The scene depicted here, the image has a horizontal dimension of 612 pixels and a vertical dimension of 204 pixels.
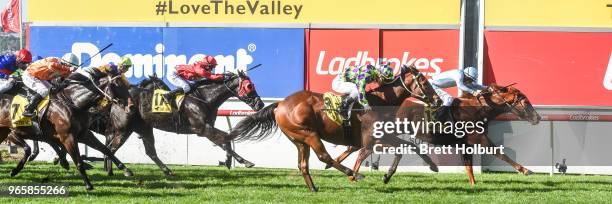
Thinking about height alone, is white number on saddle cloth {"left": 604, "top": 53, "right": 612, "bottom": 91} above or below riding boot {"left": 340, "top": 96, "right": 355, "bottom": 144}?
above

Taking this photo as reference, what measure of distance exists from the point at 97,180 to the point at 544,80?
7.55 metres

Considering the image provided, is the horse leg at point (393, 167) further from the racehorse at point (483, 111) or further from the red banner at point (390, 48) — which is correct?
the red banner at point (390, 48)

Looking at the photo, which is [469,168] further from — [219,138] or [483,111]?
[219,138]

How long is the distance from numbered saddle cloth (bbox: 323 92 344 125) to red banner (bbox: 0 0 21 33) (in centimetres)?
1042

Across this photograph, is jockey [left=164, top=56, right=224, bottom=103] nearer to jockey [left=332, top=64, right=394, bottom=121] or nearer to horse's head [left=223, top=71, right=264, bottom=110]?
horse's head [left=223, top=71, right=264, bottom=110]

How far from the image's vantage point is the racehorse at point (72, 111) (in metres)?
10.6

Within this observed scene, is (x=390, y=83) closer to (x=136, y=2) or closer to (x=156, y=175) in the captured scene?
(x=156, y=175)

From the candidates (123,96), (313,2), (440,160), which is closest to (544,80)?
(440,160)

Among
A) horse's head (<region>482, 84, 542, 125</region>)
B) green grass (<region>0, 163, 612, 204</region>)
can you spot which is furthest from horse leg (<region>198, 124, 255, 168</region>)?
horse's head (<region>482, 84, 542, 125</region>)

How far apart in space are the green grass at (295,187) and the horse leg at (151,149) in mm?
182

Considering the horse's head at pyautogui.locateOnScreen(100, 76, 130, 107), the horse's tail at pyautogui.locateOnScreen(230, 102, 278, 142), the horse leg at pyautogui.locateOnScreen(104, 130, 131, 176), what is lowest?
the horse leg at pyautogui.locateOnScreen(104, 130, 131, 176)

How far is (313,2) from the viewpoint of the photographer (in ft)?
51.8

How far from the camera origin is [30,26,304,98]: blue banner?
1584cm

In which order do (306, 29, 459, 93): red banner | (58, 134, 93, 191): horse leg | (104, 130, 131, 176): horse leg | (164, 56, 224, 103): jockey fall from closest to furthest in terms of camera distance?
1. (58, 134, 93, 191): horse leg
2. (104, 130, 131, 176): horse leg
3. (164, 56, 224, 103): jockey
4. (306, 29, 459, 93): red banner
